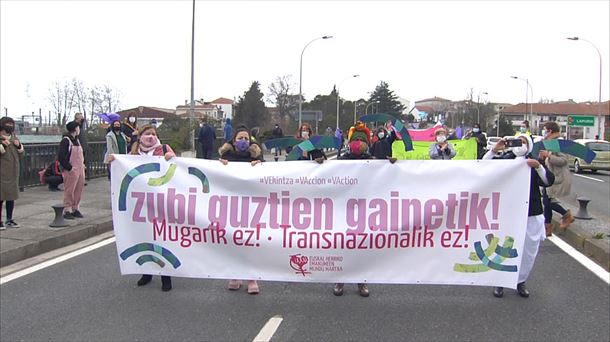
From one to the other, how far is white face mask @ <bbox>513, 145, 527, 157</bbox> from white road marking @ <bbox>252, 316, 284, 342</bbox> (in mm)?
2835

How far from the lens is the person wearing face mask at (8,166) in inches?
313

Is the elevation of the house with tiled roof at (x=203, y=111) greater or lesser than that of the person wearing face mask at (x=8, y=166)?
greater

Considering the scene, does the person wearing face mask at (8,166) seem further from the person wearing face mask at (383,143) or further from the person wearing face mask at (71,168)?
the person wearing face mask at (383,143)

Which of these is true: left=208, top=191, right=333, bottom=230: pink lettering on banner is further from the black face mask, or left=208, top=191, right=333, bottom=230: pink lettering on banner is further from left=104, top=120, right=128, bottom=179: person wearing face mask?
left=104, top=120, right=128, bottom=179: person wearing face mask

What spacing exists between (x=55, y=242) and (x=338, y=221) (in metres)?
4.53

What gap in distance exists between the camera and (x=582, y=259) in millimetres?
6965

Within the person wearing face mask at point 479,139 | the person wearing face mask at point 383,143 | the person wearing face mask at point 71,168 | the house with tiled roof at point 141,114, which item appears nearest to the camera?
the person wearing face mask at point 71,168

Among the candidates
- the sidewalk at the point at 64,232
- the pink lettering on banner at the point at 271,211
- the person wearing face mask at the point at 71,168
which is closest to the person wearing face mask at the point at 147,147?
the pink lettering on banner at the point at 271,211

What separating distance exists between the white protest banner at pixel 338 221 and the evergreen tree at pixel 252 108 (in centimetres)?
6987

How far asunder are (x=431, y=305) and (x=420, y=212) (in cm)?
90

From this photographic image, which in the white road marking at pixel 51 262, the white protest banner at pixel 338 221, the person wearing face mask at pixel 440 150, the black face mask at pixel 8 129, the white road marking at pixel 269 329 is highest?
the black face mask at pixel 8 129

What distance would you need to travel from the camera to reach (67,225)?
8336mm

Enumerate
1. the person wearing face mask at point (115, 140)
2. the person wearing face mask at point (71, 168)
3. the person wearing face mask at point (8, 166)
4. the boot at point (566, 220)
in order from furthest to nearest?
the person wearing face mask at point (115, 140) → the person wearing face mask at point (71, 168) → the boot at point (566, 220) → the person wearing face mask at point (8, 166)

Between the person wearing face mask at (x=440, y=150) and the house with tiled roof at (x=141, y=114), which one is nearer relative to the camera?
the person wearing face mask at (x=440, y=150)
